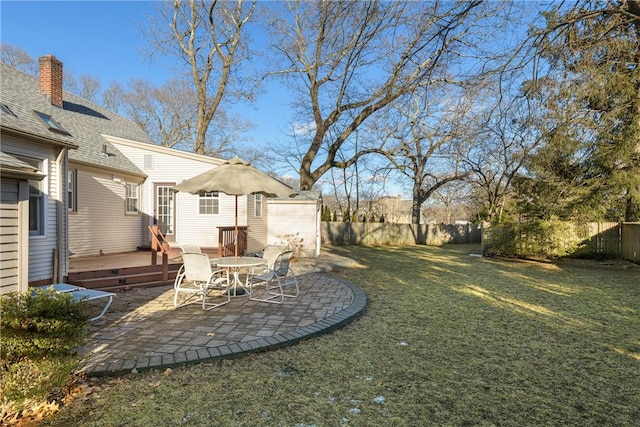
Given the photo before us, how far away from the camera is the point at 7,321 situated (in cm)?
242

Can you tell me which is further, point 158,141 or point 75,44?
point 158,141

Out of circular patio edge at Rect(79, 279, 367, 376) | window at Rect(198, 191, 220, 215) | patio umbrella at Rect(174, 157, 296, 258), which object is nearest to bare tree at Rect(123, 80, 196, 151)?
window at Rect(198, 191, 220, 215)

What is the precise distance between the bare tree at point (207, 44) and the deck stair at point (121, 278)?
1264cm

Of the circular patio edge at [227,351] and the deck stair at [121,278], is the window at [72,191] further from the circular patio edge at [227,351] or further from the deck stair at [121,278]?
the circular patio edge at [227,351]

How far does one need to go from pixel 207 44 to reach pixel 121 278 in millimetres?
17412

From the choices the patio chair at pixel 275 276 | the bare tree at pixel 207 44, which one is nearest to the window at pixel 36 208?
the patio chair at pixel 275 276

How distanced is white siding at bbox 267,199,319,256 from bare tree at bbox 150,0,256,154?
8110mm

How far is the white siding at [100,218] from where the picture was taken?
9633mm

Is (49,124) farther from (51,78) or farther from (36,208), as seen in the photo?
(51,78)

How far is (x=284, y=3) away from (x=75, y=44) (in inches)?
367

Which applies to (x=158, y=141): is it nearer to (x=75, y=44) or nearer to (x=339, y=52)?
(x=75, y=44)

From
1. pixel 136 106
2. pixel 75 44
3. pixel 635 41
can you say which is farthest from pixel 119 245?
pixel 136 106

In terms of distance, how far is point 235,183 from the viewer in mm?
5652

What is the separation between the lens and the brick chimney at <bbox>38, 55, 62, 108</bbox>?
10.6 m
